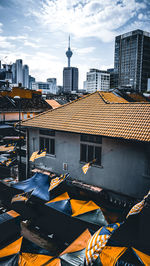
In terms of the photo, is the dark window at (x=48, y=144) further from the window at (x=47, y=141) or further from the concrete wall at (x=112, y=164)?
the concrete wall at (x=112, y=164)

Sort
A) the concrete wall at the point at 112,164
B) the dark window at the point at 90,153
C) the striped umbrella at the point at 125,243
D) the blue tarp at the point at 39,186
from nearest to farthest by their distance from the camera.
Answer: the striped umbrella at the point at 125,243 < the concrete wall at the point at 112,164 < the dark window at the point at 90,153 < the blue tarp at the point at 39,186

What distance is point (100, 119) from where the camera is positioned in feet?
46.7

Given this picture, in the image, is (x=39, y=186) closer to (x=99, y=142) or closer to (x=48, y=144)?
(x=48, y=144)

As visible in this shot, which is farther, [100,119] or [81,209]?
[100,119]

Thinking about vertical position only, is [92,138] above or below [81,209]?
above

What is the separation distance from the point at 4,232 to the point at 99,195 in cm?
671

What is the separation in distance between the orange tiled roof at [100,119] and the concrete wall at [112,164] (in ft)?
2.80

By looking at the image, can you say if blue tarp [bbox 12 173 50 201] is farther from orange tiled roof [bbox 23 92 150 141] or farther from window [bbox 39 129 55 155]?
orange tiled roof [bbox 23 92 150 141]

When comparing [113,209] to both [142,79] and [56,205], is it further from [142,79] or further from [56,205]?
[142,79]

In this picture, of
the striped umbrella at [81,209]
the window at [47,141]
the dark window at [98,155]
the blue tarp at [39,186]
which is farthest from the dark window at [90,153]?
the blue tarp at [39,186]

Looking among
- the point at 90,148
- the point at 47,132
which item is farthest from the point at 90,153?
the point at 47,132

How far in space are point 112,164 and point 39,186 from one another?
5975 mm

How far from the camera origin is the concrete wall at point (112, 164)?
1195 centimetres

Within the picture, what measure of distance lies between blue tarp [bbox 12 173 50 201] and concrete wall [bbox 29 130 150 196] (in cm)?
145
